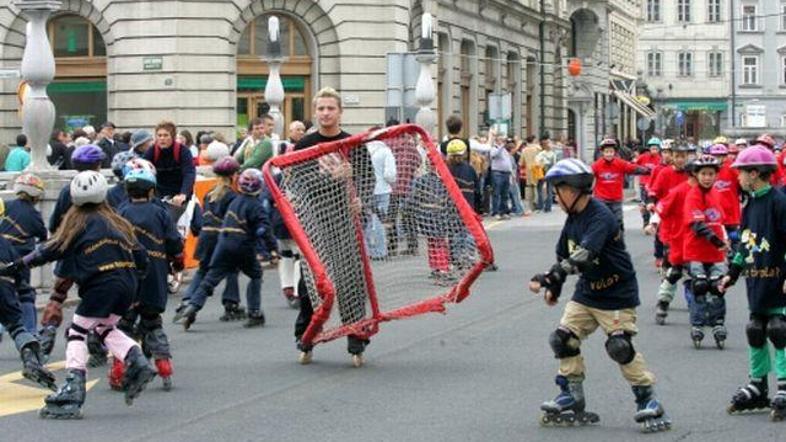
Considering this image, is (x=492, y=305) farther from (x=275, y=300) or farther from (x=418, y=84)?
(x=418, y=84)

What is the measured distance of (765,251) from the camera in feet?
33.9

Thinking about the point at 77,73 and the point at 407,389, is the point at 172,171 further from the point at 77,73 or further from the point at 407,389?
the point at 77,73

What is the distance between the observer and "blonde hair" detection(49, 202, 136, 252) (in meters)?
10.7

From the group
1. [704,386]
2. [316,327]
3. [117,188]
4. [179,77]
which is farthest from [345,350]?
[179,77]

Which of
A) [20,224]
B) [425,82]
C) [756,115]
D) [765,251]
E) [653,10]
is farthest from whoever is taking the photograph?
[653,10]

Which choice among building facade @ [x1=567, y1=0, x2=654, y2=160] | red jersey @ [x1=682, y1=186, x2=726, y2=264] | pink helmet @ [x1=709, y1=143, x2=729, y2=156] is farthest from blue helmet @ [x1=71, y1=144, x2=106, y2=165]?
building facade @ [x1=567, y1=0, x2=654, y2=160]

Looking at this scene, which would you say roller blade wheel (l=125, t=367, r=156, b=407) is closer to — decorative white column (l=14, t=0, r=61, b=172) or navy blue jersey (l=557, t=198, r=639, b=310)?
navy blue jersey (l=557, t=198, r=639, b=310)

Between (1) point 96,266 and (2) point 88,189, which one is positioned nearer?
(1) point 96,266

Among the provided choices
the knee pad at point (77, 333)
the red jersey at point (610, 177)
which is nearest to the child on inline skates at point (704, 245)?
the knee pad at point (77, 333)

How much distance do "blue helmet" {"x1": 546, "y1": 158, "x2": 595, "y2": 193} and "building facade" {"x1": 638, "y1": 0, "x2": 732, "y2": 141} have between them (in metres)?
103

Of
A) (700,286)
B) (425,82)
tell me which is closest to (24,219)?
(700,286)

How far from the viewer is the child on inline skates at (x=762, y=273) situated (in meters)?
10.3

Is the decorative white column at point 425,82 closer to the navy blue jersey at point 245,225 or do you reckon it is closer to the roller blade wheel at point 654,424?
the navy blue jersey at point 245,225

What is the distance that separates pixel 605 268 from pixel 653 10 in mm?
104651
